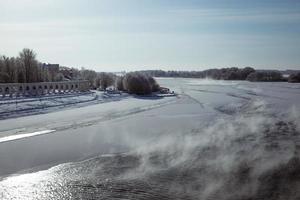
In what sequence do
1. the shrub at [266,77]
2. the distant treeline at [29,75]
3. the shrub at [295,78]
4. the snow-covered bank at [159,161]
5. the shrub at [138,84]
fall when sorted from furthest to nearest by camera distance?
the shrub at [266,77] → the shrub at [295,78] → the shrub at [138,84] → the distant treeline at [29,75] → the snow-covered bank at [159,161]

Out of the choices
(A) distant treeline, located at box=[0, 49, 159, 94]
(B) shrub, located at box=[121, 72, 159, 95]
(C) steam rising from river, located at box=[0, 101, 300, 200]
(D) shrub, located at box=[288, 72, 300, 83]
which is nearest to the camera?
(C) steam rising from river, located at box=[0, 101, 300, 200]

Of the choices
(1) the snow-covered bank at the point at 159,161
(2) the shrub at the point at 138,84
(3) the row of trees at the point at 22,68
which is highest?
(3) the row of trees at the point at 22,68

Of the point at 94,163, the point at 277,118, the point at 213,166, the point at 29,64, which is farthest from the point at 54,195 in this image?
the point at 29,64

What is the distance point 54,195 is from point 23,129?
16.0 m

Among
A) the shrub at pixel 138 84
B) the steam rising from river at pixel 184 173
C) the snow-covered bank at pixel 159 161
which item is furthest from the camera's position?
the shrub at pixel 138 84

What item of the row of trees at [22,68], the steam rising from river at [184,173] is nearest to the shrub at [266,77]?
the row of trees at [22,68]

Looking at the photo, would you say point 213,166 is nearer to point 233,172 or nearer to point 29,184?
point 233,172

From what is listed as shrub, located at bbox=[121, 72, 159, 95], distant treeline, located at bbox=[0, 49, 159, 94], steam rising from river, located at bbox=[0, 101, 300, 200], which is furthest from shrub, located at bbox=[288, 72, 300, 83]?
steam rising from river, located at bbox=[0, 101, 300, 200]

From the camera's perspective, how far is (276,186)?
1388cm

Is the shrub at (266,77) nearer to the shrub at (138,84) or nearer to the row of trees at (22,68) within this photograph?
the shrub at (138,84)

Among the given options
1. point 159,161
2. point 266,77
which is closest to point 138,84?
point 266,77

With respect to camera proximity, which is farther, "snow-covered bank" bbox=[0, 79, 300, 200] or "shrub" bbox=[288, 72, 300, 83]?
"shrub" bbox=[288, 72, 300, 83]

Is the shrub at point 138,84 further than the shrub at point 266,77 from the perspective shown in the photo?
No

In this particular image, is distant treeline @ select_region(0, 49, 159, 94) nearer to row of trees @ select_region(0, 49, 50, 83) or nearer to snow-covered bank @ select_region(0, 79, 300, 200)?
row of trees @ select_region(0, 49, 50, 83)
